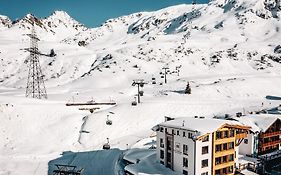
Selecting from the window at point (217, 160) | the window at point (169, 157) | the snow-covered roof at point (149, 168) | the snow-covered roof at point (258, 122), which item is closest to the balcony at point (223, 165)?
the window at point (217, 160)

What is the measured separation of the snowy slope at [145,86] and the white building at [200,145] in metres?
14.4

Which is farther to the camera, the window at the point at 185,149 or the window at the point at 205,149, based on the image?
the window at the point at 185,149

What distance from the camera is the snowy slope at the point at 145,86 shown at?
172ft

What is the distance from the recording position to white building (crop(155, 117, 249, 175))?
33156 millimetres

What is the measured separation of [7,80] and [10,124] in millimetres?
74361

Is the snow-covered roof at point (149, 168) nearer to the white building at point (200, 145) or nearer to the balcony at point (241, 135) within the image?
the white building at point (200, 145)

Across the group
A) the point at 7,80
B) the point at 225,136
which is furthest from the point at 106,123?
the point at 7,80

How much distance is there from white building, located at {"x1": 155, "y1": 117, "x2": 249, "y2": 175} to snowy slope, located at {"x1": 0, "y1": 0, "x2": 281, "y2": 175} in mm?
14418

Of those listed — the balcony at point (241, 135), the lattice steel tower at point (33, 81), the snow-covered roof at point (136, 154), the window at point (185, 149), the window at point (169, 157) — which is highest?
the lattice steel tower at point (33, 81)

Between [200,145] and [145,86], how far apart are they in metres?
54.8

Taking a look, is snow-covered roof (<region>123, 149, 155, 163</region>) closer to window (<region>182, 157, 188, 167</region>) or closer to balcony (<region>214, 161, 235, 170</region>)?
window (<region>182, 157, 188, 167</region>)

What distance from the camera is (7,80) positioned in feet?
396

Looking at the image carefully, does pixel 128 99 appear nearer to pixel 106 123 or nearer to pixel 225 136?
pixel 106 123

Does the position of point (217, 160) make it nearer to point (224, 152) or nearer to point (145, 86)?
point (224, 152)
